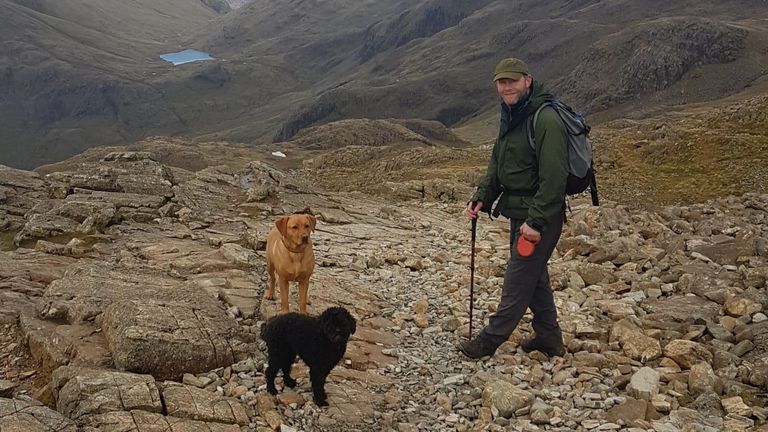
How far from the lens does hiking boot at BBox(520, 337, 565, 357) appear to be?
8.99 metres

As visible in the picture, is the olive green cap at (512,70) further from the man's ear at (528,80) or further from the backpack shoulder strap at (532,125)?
the backpack shoulder strap at (532,125)

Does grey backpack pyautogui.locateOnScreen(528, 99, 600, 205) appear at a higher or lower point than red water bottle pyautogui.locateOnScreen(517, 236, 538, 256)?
higher

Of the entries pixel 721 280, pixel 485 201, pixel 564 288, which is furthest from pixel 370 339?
pixel 721 280

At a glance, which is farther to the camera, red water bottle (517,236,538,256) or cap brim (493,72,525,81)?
red water bottle (517,236,538,256)

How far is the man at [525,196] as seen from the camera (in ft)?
24.0

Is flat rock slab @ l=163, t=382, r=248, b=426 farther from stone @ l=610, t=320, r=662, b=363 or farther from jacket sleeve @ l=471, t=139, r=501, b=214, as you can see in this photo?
stone @ l=610, t=320, r=662, b=363

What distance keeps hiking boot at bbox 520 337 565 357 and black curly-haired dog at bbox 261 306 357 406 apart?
347 cm

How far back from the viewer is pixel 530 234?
24.6 feet

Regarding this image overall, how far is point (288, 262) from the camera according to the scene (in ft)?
32.0

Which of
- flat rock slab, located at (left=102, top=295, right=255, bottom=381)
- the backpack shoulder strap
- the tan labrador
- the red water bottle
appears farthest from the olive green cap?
flat rock slab, located at (left=102, top=295, right=255, bottom=381)

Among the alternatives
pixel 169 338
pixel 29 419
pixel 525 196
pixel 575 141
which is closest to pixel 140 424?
pixel 29 419

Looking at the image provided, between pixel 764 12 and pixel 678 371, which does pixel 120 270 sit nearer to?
pixel 678 371

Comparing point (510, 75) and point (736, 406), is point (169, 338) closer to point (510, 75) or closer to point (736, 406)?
point (510, 75)

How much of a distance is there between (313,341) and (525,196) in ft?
12.5
